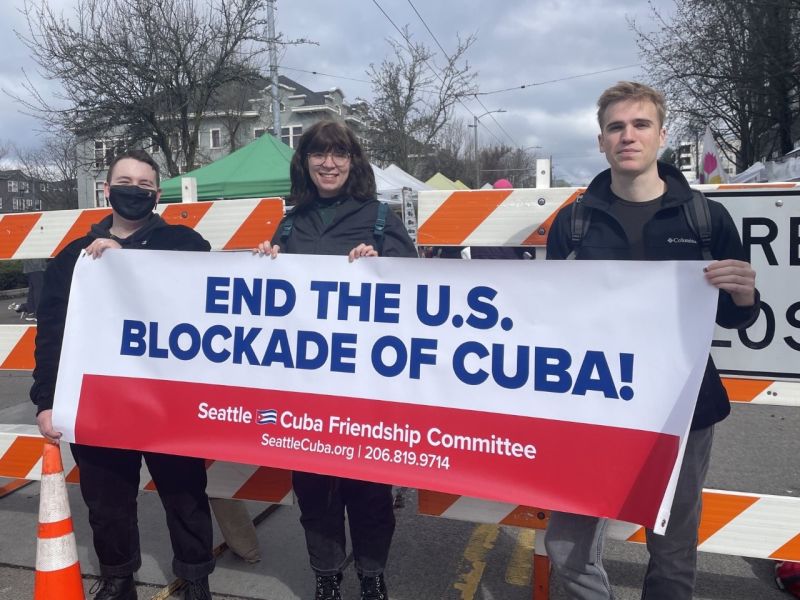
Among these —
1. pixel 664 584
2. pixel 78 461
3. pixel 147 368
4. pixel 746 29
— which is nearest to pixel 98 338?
pixel 147 368

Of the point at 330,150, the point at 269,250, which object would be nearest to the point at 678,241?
the point at 330,150

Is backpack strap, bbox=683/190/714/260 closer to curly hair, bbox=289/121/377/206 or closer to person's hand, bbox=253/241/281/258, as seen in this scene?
curly hair, bbox=289/121/377/206

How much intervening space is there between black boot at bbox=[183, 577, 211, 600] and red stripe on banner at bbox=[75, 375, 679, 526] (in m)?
0.64

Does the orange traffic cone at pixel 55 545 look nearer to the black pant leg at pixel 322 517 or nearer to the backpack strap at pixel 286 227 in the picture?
the black pant leg at pixel 322 517

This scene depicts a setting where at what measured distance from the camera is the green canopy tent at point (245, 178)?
1085cm

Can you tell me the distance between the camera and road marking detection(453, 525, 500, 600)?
129 inches

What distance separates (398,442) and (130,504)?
4.16 feet

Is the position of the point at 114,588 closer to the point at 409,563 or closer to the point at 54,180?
the point at 409,563

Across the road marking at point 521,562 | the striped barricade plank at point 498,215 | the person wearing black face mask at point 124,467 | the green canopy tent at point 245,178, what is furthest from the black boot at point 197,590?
the green canopy tent at point 245,178

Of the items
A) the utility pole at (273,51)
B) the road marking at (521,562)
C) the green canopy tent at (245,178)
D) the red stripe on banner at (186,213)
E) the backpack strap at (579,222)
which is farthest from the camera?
the utility pole at (273,51)

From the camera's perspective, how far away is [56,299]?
2.94 meters

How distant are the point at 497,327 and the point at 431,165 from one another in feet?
124

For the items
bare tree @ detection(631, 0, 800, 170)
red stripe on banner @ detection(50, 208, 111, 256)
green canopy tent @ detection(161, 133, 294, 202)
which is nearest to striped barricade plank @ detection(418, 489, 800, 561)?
red stripe on banner @ detection(50, 208, 111, 256)

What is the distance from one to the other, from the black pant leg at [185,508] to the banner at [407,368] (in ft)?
0.50
